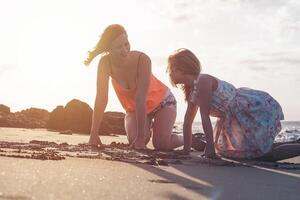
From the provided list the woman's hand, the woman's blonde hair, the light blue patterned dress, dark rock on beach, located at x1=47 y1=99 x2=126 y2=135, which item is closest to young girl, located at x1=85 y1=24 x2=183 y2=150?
the woman's blonde hair

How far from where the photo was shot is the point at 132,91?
6.99 m

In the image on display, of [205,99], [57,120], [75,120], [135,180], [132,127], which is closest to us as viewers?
[135,180]

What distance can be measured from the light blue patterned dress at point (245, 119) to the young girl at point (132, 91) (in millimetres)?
690

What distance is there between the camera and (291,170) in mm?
4684

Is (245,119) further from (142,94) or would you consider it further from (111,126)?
(111,126)

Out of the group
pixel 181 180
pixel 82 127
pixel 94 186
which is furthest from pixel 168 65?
pixel 82 127

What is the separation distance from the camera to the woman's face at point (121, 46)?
623 centimetres

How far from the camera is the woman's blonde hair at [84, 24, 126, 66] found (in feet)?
20.5

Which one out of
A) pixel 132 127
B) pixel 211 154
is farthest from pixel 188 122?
pixel 132 127

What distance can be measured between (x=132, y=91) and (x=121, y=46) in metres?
0.90

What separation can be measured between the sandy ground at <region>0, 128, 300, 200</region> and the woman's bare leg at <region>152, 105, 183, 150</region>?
2611 millimetres

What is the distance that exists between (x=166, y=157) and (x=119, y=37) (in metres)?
1.77

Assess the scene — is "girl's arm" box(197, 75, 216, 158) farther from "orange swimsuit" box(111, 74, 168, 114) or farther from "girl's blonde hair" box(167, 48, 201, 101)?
"orange swimsuit" box(111, 74, 168, 114)

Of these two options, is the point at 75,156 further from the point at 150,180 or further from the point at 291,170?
the point at 291,170
